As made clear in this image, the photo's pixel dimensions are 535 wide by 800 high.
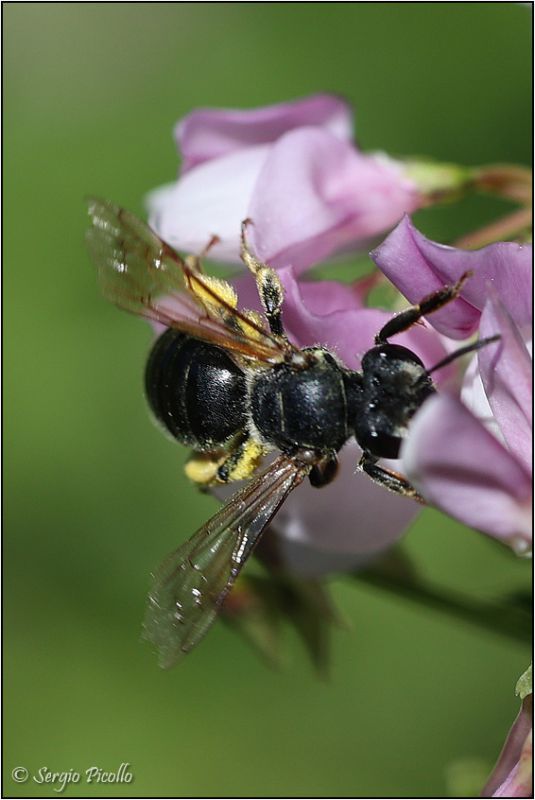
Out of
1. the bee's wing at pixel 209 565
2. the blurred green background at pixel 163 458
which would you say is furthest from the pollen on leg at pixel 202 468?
the blurred green background at pixel 163 458

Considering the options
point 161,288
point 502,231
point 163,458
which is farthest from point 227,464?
point 163,458

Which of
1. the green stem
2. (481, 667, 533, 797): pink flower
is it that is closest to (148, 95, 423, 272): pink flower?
the green stem

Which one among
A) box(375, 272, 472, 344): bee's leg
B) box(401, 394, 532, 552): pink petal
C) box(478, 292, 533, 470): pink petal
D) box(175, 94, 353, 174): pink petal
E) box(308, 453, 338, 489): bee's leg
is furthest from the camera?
box(175, 94, 353, 174): pink petal

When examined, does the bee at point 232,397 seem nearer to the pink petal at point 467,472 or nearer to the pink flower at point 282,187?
the pink flower at point 282,187

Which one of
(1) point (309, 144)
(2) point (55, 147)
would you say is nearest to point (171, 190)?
(1) point (309, 144)

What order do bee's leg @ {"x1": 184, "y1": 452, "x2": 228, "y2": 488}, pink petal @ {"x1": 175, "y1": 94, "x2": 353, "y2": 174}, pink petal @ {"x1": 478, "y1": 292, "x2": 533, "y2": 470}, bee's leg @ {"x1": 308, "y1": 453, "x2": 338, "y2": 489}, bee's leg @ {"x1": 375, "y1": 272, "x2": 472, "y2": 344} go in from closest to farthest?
pink petal @ {"x1": 478, "y1": 292, "x2": 533, "y2": 470}
bee's leg @ {"x1": 375, "y1": 272, "x2": 472, "y2": 344}
bee's leg @ {"x1": 308, "y1": 453, "x2": 338, "y2": 489}
bee's leg @ {"x1": 184, "y1": 452, "x2": 228, "y2": 488}
pink petal @ {"x1": 175, "y1": 94, "x2": 353, "y2": 174}

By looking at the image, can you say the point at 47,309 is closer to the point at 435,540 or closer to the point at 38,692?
the point at 38,692

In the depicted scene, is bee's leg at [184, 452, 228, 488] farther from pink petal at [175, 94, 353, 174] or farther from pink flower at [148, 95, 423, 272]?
pink petal at [175, 94, 353, 174]
